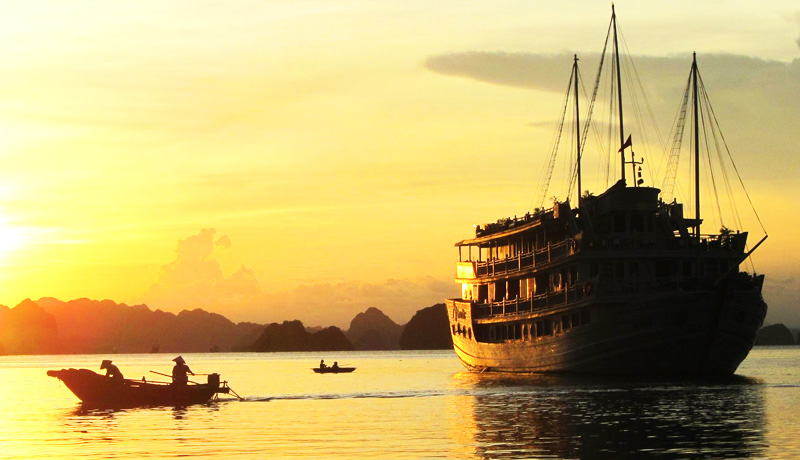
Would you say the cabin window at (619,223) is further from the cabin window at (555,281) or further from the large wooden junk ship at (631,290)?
the cabin window at (555,281)

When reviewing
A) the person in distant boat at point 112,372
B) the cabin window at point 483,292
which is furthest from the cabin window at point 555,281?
the person in distant boat at point 112,372

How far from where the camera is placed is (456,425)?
145 ft

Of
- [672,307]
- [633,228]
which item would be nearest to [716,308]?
[672,307]

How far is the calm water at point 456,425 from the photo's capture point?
35.0 metres

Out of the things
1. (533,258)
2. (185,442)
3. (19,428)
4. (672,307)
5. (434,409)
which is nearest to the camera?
(185,442)

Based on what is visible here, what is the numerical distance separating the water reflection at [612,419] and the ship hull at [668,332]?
115 centimetres

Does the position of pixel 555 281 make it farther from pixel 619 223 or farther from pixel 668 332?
pixel 668 332

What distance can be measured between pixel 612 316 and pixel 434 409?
1473 cm

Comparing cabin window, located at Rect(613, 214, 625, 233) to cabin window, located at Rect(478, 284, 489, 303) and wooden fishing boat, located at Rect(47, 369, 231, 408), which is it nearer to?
cabin window, located at Rect(478, 284, 489, 303)

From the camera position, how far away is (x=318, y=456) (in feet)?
112

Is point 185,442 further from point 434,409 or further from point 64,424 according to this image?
point 434,409

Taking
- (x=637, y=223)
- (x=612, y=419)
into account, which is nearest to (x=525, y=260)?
(x=637, y=223)

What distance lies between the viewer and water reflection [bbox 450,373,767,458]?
112ft

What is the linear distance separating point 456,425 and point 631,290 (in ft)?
77.6
